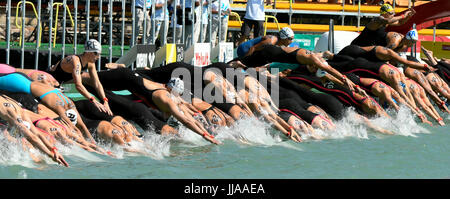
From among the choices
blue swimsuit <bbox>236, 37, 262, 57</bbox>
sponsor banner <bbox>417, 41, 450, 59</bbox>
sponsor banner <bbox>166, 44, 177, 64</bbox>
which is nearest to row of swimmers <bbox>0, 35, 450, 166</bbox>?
blue swimsuit <bbox>236, 37, 262, 57</bbox>

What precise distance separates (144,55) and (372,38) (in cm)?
399

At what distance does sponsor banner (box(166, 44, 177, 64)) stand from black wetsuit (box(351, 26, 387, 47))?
3203mm

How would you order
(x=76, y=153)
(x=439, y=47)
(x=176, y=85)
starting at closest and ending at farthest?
(x=76, y=153), (x=176, y=85), (x=439, y=47)

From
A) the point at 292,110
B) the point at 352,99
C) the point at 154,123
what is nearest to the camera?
the point at 154,123

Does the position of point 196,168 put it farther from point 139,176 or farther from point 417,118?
point 417,118

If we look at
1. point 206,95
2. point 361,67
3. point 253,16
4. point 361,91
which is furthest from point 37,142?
point 253,16

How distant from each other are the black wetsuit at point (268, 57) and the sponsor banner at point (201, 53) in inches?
63.8

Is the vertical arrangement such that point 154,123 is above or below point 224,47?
below

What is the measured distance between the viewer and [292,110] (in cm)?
1165

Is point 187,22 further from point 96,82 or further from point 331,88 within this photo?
point 96,82

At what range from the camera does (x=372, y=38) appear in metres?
14.1

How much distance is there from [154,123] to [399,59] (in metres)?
4.65

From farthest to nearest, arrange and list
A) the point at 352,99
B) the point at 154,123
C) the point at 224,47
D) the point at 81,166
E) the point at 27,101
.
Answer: the point at 224,47 → the point at 352,99 → the point at 154,123 → the point at 27,101 → the point at 81,166
